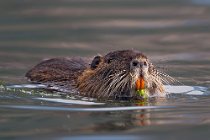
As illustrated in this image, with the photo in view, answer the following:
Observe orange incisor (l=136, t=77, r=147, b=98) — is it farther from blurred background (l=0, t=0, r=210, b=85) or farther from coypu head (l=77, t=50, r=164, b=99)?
blurred background (l=0, t=0, r=210, b=85)

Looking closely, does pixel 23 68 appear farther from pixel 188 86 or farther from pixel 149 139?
pixel 149 139

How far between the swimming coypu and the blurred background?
27.4 inches

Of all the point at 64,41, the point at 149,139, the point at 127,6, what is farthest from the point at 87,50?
the point at 149,139

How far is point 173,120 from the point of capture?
6891 mm

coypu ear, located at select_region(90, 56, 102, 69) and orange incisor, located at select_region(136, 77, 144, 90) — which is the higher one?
coypu ear, located at select_region(90, 56, 102, 69)

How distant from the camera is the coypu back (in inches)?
355

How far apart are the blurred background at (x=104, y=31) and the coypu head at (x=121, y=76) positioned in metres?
1.14

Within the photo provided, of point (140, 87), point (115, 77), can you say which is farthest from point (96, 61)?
point (140, 87)

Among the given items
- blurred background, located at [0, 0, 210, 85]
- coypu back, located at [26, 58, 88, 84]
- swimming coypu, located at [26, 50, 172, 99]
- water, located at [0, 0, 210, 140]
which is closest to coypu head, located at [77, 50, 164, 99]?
swimming coypu, located at [26, 50, 172, 99]

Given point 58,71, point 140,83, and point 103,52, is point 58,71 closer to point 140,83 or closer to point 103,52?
point 140,83

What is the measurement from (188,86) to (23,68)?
221 centimetres

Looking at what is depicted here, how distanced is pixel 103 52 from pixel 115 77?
11.2ft

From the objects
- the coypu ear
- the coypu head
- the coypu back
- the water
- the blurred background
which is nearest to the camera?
the water

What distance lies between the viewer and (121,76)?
7.92 m
